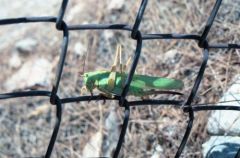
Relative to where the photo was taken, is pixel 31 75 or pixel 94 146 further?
pixel 31 75

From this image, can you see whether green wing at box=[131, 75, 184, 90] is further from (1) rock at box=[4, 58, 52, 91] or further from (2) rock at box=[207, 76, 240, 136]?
(1) rock at box=[4, 58, 52, 91]

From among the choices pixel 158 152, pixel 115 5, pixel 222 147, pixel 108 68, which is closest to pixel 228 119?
pixel 222 147

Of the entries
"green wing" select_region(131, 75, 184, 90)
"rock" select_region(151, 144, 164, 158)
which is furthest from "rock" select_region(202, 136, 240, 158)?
"green wing" select_region(131, 75, 184, 90)

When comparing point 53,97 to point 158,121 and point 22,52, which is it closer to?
point 158,121

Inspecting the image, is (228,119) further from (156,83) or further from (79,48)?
(79,48)

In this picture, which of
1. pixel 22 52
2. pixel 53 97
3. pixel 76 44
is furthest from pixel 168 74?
pixel 22 52

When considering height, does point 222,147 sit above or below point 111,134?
above
